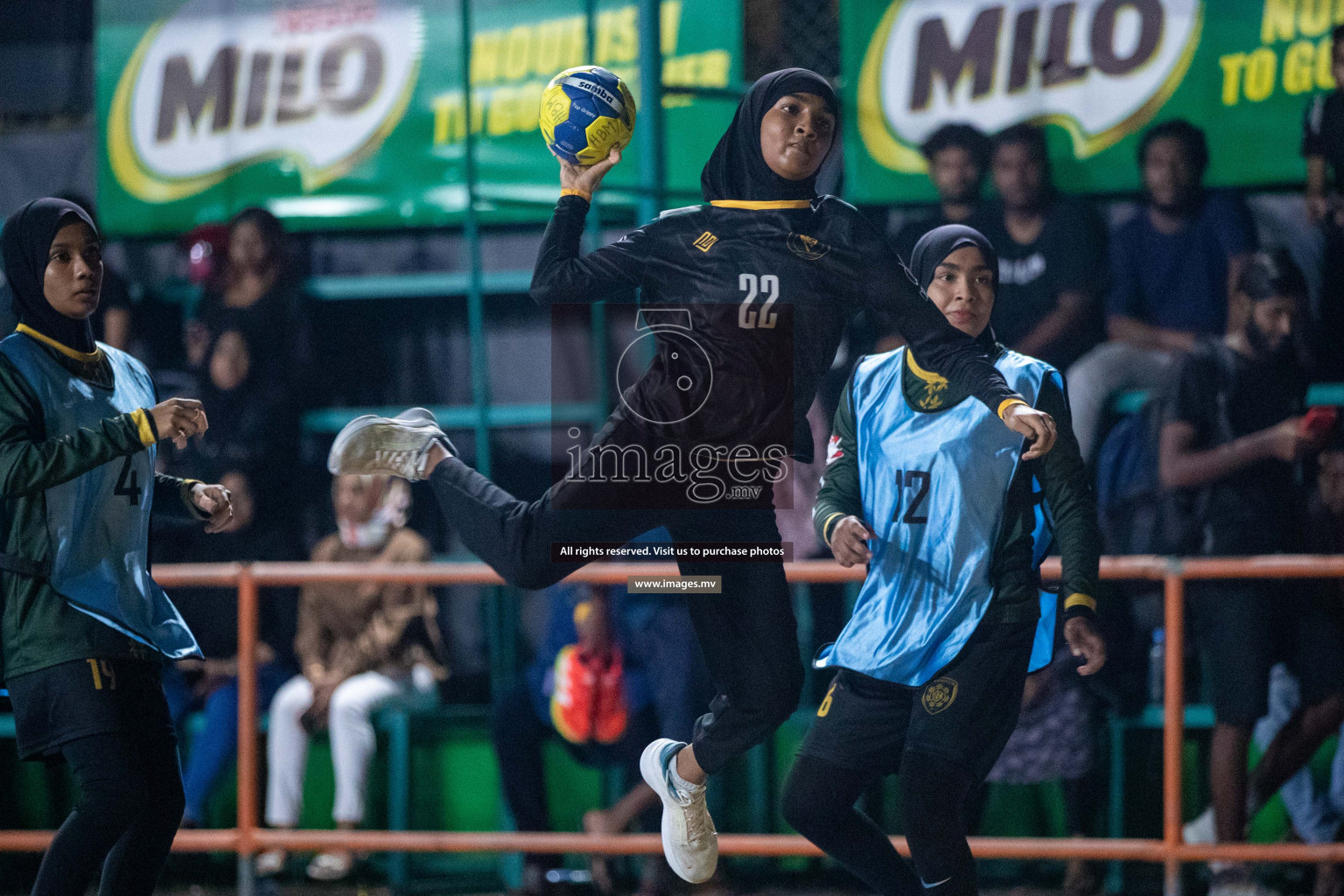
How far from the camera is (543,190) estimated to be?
191 inches

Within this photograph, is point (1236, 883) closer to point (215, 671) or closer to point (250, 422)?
point (215, 671)

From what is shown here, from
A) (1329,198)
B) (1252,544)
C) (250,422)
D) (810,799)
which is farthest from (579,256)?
(1329,198)

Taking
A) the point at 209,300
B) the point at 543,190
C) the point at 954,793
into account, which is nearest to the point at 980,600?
the point at 954,793

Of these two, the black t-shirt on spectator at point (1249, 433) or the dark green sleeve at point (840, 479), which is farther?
the black t-shirt on spectator at point (1249, 433)

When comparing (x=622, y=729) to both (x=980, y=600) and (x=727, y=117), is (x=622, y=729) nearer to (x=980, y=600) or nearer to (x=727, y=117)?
(x=980, y=600)

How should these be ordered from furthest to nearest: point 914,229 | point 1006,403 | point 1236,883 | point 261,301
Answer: point 261,301, point 1236,883, point 914,229, point 1006,403

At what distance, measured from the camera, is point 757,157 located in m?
3.81

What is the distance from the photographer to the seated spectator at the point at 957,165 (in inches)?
188

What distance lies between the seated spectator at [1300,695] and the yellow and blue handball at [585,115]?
7.27ft

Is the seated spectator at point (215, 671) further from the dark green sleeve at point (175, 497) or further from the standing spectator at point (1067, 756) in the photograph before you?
the standing spectator at point (1067, 756)

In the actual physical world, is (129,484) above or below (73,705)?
above

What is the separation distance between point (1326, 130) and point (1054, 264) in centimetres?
88

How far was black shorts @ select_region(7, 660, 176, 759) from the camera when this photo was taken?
3537mm

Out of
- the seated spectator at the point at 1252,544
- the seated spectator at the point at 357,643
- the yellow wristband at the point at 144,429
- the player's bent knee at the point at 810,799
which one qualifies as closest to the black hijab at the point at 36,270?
the yellow wristband at the point at 144,429
